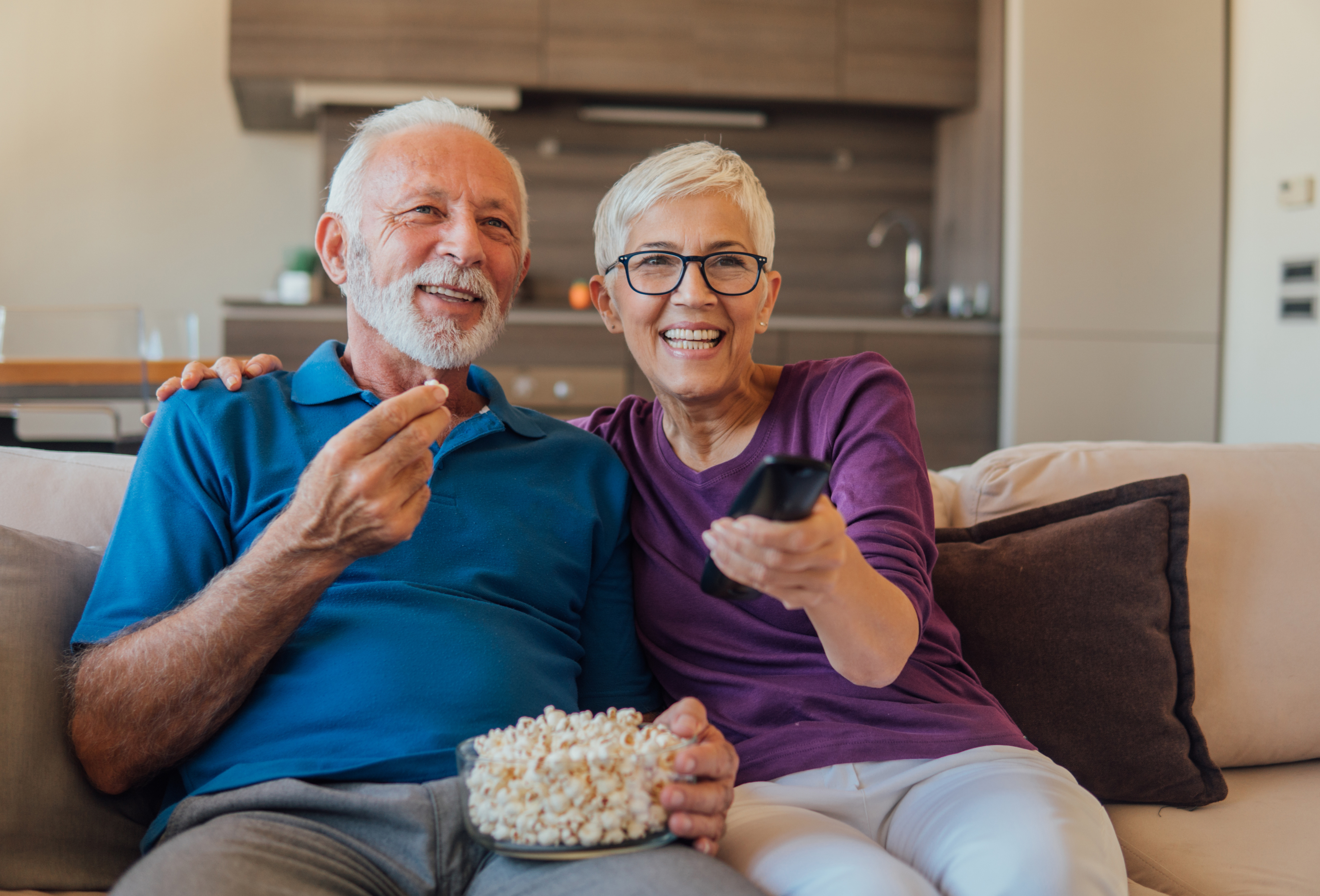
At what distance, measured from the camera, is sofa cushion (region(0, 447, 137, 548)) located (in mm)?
1316

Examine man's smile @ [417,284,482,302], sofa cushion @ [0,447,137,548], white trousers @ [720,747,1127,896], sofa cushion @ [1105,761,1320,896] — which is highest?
man's smile @ [417,284,482,302]

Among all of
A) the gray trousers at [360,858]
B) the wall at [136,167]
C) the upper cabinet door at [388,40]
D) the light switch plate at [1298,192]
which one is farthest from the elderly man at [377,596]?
the light switch plate at [1298,192]

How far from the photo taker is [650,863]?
2.98 feet

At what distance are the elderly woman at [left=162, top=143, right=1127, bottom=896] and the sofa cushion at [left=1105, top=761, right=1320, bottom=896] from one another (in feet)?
0.71

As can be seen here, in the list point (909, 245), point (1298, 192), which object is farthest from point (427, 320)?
point (909, 245)

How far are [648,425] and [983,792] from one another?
68 cm

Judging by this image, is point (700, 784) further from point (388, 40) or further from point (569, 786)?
point (388, 40)

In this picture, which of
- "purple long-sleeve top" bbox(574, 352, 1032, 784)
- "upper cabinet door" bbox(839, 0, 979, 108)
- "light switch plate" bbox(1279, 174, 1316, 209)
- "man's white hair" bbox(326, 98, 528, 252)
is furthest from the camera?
"upper cabinet door" bbox(839, 0, 979, 108)

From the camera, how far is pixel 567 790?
2.75ft

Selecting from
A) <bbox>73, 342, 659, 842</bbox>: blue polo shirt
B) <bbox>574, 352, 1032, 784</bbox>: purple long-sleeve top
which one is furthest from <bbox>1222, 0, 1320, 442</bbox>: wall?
<bbox>73, 342, 659, 842</bbox>: blue polo shirt

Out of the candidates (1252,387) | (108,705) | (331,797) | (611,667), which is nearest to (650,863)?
(331,797)

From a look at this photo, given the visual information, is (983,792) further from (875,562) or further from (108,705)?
(108,705)

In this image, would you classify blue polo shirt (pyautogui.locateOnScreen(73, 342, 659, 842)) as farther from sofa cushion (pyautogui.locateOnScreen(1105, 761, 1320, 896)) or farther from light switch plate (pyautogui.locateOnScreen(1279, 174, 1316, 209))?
light switch plate (pyautogui.locateOnScreen(1279, 174, 1316, 209))

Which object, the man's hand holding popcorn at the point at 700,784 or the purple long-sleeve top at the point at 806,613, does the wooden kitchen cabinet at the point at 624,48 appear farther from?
the man's hand holding popcorn at the point at 700,784
